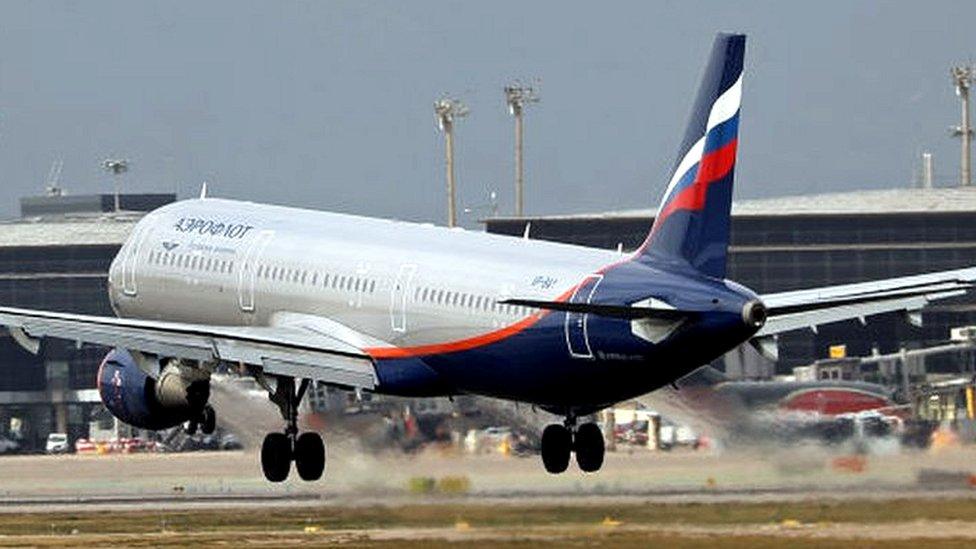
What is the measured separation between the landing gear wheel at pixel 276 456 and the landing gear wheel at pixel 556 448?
20.9 ft

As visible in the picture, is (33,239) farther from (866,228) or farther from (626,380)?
(626,380)

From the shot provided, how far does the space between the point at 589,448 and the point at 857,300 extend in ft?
27.4

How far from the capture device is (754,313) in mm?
62688

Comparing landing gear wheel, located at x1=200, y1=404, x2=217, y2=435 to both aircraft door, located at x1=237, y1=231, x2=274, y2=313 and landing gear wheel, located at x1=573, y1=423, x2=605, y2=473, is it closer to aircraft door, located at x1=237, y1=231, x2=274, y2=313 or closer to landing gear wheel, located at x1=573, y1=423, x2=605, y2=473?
aircraft door, located at x1=237, y1=231, x2=274, y2=313

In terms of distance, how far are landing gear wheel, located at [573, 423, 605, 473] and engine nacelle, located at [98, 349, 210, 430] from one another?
9.34 metres

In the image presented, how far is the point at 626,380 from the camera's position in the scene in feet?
213

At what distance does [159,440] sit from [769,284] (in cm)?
5147

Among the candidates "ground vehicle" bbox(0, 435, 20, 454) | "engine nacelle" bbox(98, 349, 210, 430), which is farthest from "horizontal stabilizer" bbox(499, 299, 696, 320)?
"ground vehicle" bbox(0, 435, 20, 454)

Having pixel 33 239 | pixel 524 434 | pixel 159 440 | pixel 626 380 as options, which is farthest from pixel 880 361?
pixel 33 239

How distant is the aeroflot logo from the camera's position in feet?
252

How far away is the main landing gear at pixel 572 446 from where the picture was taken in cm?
7100

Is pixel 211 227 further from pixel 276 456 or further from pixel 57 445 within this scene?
pixel 57 445

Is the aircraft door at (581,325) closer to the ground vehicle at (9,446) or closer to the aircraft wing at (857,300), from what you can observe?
the aircraft wing at (857,300)

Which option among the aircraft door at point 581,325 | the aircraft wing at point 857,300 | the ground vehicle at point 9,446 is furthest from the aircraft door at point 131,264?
the ground vehicle at point 9,446
